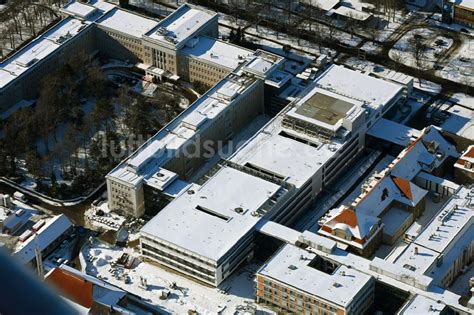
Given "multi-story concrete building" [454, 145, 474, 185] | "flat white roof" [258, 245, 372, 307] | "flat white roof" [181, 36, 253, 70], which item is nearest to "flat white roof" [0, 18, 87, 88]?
"flat white roof" [181, 36, 253, 70]

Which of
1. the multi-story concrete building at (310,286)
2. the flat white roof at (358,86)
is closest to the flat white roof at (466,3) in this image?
the flat white roof at (358,86)

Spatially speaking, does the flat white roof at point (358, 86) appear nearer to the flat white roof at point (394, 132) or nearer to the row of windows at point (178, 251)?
the flat white roof at point (394, 132)

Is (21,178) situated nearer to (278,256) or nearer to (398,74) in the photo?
(278,256)

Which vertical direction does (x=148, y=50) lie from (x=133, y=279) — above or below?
above

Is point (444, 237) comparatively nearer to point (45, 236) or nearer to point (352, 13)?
point (45, 236)

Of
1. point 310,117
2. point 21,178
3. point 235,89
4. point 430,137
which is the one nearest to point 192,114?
point 235,89
